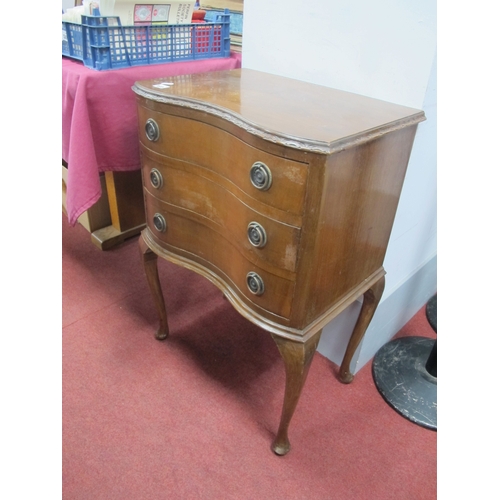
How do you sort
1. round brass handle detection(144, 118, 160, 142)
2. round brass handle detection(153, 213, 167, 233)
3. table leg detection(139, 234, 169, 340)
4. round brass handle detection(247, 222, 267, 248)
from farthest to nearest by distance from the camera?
table leg detection(139, 234, 169, 340) < round brass handle detection(153, 213, 167, 233) < round brass handle detection(144, 118, 160, 142) < round brass handle detection(247, 222, 267, 248)

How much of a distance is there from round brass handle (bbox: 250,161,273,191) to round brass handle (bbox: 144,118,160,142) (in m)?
0.33

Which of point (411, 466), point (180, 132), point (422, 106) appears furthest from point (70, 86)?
point (411, 466)

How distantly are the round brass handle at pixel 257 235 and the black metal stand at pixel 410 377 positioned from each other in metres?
0.80

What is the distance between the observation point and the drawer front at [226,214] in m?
0.84

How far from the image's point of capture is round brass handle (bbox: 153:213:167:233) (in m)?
1.15

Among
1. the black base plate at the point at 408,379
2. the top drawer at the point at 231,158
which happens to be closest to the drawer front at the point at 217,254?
the top drawer at the point at 231,158

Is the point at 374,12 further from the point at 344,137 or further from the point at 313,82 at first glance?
the point at 344,137

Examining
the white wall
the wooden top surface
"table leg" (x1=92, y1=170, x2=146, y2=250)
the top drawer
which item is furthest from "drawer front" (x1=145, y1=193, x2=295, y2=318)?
"table leg" (x1=92, y1=170, x2=146, y2=250)

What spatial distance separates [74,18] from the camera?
1.55 m

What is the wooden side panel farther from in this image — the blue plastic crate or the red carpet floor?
the blue plastic crate

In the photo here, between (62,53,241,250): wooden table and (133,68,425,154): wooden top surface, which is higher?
(133,68,425,154): wooden top surface

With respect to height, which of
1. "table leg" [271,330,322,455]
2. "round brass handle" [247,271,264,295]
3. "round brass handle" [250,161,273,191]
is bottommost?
"table leg" [271,330,322,455]

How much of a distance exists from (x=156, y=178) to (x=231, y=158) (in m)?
0.30

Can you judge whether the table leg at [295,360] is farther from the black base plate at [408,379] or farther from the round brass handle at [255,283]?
the black base plate at [408,379]
